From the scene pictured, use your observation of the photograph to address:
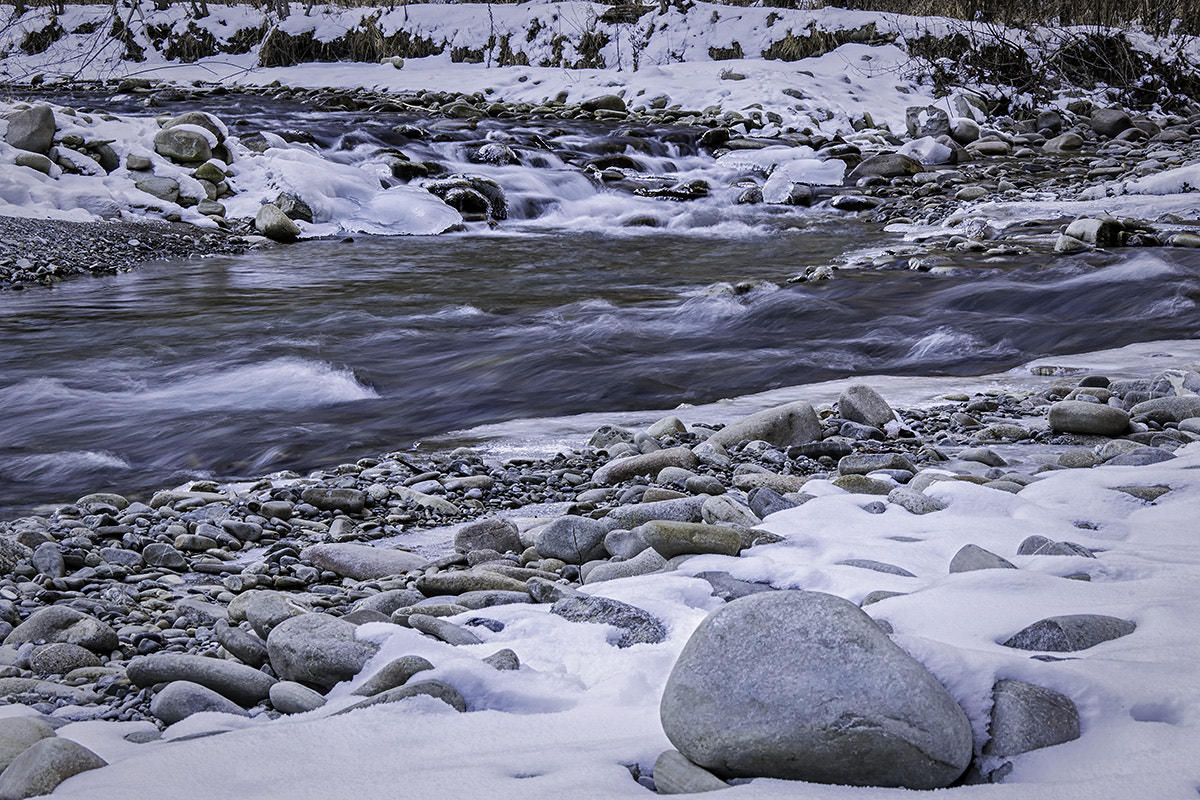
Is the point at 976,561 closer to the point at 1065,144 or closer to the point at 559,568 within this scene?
the point at 559,568

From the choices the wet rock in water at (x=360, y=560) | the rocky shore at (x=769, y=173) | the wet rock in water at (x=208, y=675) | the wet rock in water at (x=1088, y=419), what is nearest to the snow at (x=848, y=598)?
the wet rock in water at (x=208, y=675)

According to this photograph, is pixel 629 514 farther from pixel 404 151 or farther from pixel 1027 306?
pixel 404 151

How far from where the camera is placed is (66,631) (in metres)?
2.21

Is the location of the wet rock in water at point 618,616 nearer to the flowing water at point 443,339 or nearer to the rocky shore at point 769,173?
the flowing water at point 443,339

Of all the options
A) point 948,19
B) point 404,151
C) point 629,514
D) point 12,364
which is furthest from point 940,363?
point 948,19

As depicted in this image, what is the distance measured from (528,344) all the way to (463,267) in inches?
116

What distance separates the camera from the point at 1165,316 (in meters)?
6.20

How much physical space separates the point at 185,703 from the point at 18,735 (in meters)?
0.28

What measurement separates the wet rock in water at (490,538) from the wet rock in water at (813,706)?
4.45 feet

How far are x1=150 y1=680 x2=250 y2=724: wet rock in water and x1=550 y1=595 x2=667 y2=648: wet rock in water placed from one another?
0.72 meters

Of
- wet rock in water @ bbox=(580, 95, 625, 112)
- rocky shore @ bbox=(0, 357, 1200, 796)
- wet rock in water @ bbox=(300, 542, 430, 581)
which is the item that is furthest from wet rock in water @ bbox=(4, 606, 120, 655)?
wet rock in water @ bbox=(580, 95, 625, 112)

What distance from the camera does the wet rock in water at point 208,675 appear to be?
6.33 ft

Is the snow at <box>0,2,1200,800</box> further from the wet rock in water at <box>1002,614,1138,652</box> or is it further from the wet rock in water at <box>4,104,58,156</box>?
the wet rock in water at <box>4,104,58,156</box>

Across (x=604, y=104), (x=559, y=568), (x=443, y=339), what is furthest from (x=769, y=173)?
(x=559, y=568)
